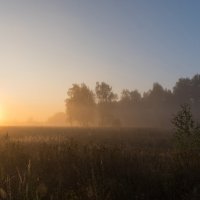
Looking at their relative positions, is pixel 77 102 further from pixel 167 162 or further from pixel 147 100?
pixel 167 162

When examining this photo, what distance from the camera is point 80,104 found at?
378 ft

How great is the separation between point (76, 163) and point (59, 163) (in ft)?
1.70

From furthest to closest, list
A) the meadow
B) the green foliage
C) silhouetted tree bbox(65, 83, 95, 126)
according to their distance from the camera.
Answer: silhouetted tree bbox(65, 83, 95, 126), the green foliage, the meadow

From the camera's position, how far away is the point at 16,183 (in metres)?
10.3

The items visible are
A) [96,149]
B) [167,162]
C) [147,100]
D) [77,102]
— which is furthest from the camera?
[147,100]

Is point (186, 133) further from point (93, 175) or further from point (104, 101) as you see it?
point (104, 101)

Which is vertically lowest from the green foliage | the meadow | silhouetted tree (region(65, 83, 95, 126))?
the meadow

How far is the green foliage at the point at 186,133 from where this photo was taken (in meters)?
14.1

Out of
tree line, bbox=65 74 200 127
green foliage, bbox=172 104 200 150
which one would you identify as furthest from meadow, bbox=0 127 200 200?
tree line, bbox=65 74 200 127

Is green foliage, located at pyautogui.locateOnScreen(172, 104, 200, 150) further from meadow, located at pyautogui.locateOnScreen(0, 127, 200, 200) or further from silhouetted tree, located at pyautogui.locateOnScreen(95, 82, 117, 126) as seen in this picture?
silhouetted tree, located at pyautogui.locateOnScreen(95, 82, 117, 126)

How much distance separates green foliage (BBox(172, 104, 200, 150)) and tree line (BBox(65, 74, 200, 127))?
95.5 meters

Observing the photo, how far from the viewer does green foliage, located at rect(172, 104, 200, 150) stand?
14125 millimetres

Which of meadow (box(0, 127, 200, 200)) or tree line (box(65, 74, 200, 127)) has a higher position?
tree line (box(65, 74, 200, 127))

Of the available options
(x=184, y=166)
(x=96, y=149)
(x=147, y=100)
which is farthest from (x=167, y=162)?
(x=147, y=100)
